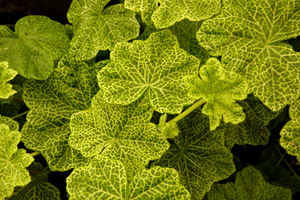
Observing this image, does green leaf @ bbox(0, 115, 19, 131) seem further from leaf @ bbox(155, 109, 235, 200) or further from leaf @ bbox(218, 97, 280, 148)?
leaf @ bbox(218, 97, 280, 148)

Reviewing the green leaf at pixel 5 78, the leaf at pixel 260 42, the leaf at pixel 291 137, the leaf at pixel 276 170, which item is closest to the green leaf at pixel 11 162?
the green leaf at pixel 5 78

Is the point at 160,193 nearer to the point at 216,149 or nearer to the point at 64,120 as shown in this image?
the point at 216,149

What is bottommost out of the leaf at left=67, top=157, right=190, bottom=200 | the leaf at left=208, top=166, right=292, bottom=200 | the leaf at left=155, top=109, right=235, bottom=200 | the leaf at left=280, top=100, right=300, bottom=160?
the leaf at left=208, top=166, right=292, bottom=200

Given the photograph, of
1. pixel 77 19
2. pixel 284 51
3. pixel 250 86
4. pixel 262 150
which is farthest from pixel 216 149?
pixel 77 19

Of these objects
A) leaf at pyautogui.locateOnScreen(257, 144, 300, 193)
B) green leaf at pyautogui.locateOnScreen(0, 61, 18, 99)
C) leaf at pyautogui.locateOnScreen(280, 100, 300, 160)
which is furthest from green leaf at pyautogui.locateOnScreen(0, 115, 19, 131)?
leaf at pyautogui.locateOnScreen(257, 144, 300, 193)

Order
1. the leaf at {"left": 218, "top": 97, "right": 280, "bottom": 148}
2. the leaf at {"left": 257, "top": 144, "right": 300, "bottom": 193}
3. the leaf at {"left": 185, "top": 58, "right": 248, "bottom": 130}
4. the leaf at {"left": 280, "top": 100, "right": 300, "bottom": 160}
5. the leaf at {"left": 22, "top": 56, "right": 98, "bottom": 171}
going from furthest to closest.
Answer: the leaf at {"left": 257, "top": 144, "right": 300, "bottom": 193}
the leaf at {"left": 218, "top": 97, "right": 280, "bottom": 148}
the leaf at {"left": 22, "top": 56, "right": 98, "bottom": 171}
the leaf at {"left": 280, "top": 100, "right": 300, "bottom": 160}
the leaf at {"left": 185, "top": 58, "right": 248, "bottom": 130}

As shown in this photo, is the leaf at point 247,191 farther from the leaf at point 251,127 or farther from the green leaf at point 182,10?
the green leaf at point 182,10

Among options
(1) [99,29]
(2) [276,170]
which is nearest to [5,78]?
(1) [99,29]
